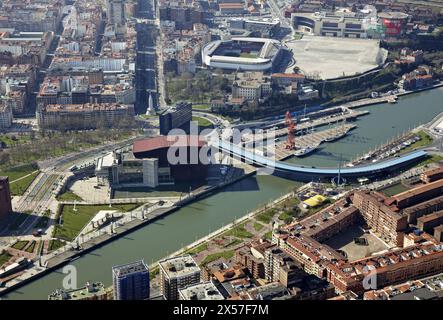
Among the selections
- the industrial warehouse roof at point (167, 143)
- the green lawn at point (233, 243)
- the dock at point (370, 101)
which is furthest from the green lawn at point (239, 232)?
the dock at point (370, 101)

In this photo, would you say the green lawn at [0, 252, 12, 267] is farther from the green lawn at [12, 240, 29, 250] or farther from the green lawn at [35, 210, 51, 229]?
the green lawn at [35, 210, 51, 229]

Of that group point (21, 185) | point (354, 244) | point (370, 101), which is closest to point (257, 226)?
point (354, 244)

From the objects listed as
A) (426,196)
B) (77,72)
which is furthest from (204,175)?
(77,72)

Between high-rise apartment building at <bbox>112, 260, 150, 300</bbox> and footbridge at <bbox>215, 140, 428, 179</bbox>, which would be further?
footbridge at <bbox>215, 140, 428, 179</bbox>

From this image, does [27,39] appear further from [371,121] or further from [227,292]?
[227,292]

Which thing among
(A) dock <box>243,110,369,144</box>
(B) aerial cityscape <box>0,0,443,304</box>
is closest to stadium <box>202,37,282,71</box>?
(B) aerial cityscape <box>0,0,443,304</box>
